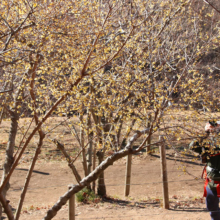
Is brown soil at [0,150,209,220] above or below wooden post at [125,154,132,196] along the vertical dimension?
below

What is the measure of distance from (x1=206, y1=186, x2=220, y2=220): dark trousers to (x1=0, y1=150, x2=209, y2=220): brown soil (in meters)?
0.41

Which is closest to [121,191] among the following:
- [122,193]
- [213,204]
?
[122,193]

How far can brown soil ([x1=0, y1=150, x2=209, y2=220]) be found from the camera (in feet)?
21.0

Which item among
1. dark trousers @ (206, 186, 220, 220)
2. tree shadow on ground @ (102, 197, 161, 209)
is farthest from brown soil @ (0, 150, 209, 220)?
dark trousers @ (206, 186, 220, 220)

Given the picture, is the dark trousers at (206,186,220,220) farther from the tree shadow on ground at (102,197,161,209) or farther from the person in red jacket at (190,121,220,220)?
the tree shadow on ground at (102,197,161,209)

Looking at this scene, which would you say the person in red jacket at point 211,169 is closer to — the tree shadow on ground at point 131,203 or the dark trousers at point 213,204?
the dark trousers at point 213,204

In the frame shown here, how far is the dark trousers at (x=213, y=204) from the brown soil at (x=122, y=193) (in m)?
0.41

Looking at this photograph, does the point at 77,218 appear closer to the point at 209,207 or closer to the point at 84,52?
the point at 209,207

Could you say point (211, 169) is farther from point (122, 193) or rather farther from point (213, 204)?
point (122, 193)

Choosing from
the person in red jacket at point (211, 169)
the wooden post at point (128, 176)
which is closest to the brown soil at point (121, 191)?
the wooden post at point (128, 176)

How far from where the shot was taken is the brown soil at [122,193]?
21.0 ft

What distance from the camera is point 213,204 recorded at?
4121 millimetres

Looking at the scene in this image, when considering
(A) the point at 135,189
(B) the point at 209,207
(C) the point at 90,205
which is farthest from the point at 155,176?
(B) the point at 209,207

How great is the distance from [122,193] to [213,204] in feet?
15.9
